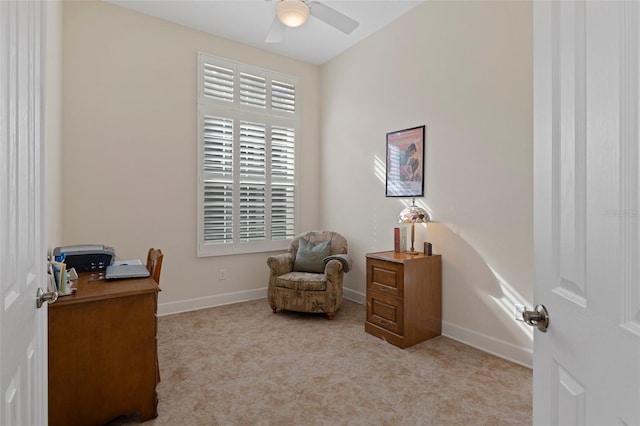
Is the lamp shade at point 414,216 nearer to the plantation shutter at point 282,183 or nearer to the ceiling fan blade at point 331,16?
the ceiling fan blade at point 331,16

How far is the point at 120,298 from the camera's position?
6.11ft

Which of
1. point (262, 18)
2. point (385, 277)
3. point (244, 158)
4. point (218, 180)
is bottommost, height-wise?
point (385, 277)

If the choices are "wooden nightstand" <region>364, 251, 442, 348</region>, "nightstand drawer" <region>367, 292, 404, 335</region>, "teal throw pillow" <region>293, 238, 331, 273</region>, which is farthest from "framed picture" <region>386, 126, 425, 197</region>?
"nightstand drawer" <region>367, 292, 404, 335</region>

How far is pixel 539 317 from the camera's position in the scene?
87 centimetres

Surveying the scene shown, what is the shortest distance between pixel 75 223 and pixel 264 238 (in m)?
2.08

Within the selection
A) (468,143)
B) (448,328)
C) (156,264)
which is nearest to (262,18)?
(468,143)

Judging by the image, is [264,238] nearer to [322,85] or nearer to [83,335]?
[322,85]

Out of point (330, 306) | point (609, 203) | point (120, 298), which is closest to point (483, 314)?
point (330, 306)

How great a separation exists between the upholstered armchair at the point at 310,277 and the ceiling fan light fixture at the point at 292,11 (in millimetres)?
2334

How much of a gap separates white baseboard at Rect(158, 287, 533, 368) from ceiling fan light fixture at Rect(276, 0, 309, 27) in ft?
9.96

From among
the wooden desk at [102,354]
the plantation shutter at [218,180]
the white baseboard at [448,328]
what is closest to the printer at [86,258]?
the wooden desk at [102,354]

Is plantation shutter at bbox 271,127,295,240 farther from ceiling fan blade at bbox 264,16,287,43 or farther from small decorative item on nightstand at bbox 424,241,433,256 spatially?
small decorative item on nightstand at bbox 424,241,433,256

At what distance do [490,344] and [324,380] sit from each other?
1508 millimetres

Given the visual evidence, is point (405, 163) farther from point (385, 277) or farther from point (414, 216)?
point (385, 277)
